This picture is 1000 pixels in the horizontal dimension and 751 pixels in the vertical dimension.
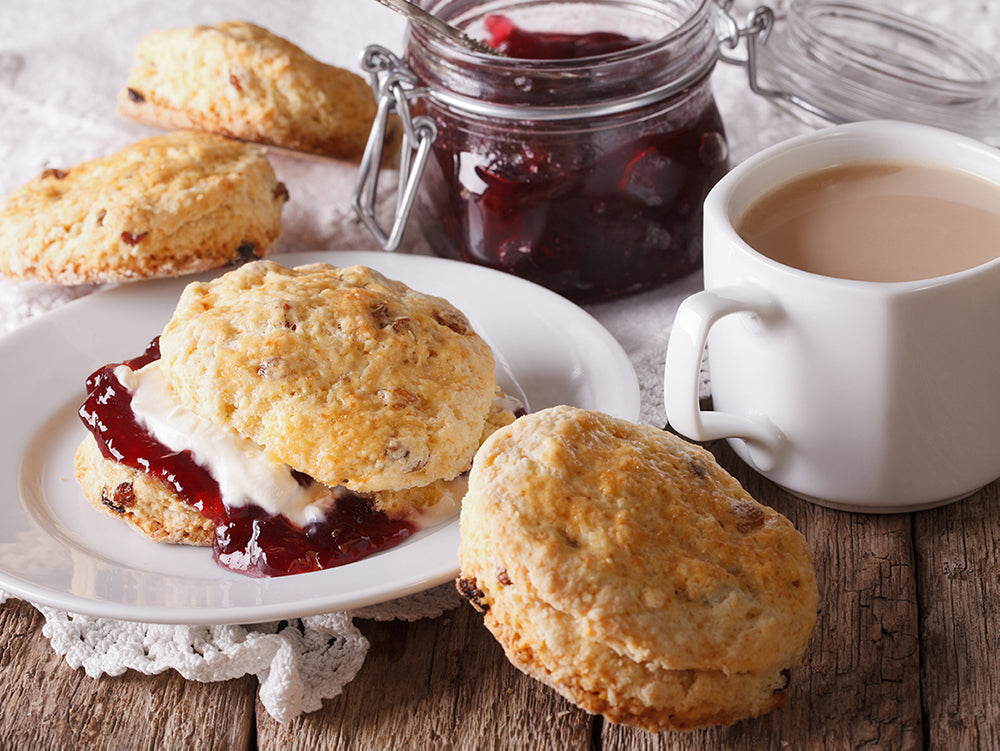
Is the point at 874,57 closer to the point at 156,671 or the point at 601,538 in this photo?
the point at 601,538

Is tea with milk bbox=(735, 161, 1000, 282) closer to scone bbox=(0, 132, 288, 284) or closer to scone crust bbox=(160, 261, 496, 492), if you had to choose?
scone crust bbox=(160, 261, 496, 492)

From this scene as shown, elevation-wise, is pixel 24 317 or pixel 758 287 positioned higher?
pixel 758 287

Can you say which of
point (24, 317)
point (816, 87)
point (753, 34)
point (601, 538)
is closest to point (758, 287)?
point (601, 538)

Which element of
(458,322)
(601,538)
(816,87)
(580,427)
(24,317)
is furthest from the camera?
(816,87)

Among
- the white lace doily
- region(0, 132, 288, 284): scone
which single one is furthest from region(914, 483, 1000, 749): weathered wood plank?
region(0, 132, 288, 284): scone

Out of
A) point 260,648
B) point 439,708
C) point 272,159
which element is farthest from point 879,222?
point 272,159

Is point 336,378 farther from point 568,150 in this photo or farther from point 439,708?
point 568,150
